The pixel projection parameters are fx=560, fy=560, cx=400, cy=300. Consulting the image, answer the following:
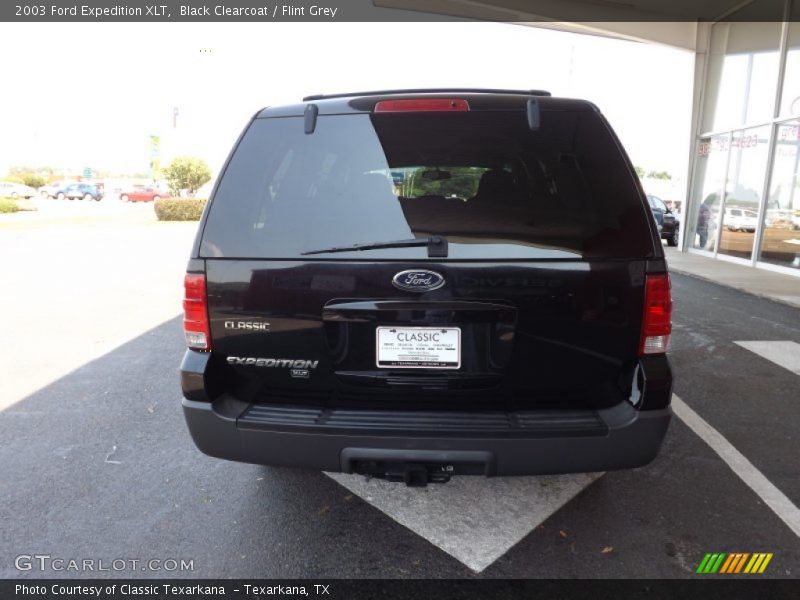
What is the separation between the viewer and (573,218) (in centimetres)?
222

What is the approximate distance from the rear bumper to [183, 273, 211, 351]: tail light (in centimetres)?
28

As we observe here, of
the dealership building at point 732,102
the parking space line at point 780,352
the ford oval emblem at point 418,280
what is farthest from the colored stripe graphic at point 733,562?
the dealership building at point 732,102

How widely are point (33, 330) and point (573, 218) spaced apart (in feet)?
20.8

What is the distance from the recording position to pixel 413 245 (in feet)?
7.04

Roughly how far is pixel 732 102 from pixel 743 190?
7.58ft

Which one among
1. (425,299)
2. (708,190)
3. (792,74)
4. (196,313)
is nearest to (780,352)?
(425,299)

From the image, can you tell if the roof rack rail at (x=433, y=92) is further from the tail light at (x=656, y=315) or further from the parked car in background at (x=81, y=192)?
the parked car in background at (x=81, y=192)

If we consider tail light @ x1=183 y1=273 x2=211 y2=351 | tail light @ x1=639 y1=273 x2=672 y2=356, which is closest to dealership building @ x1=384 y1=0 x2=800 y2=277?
tail light @ x1=639 y1=273 x2=672 y2=356

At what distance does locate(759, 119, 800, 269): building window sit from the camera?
36.1ft

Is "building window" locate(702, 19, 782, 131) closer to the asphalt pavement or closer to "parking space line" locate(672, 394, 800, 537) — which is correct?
the asphalt pavement

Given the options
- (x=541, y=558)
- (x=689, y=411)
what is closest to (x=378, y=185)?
(x=541, y=558)

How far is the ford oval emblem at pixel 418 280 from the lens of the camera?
2127 mm

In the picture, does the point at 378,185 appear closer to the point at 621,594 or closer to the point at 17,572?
the point at 621,594

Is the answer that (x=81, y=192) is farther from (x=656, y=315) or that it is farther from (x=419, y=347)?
(x=656, y=315)
